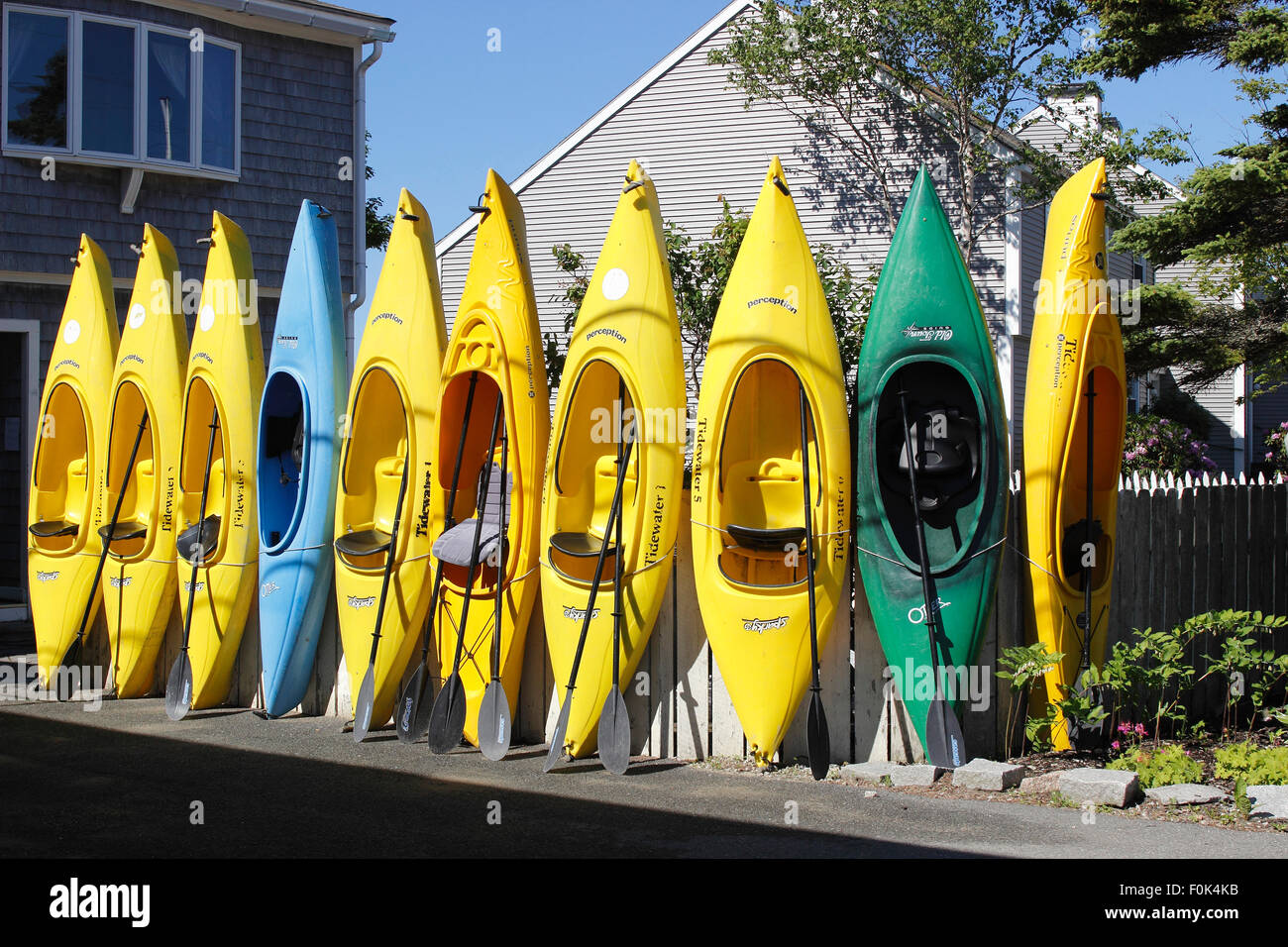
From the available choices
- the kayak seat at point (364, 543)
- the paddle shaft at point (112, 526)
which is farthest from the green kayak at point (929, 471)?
the paddle shaft at point (112, 526)

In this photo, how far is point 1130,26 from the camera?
34.3 ft

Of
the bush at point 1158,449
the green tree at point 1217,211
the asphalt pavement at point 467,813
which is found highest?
the green tree at point 1217,211

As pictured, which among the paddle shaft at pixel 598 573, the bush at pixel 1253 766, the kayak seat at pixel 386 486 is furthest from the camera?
the kayak seat at pixel 386 486

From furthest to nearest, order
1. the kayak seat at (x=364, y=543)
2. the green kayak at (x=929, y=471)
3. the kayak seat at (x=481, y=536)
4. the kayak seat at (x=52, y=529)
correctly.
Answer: the kayak seat at (x=52, y=529), the kayak seat at (x=364, y=543), the kayak seat at (x=481, y=536), the green kayak at (x=929, y=471)

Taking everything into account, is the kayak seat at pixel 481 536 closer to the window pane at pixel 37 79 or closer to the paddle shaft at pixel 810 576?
the paddle shaft at pixel 810 576

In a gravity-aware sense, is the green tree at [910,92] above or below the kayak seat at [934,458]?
above

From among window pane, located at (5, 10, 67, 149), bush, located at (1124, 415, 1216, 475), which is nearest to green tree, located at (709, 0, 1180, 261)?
bush, located at (1124, 415, 1216, 475)

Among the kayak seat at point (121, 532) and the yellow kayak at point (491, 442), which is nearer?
the yellow kayak at point (491, 442)

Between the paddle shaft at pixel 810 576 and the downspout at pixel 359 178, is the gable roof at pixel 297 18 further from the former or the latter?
the paddle shaft at pixel 810 576

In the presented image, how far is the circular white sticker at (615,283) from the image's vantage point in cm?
674

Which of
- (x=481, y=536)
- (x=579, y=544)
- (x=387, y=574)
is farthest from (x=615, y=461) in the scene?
(x=387, y=574)
